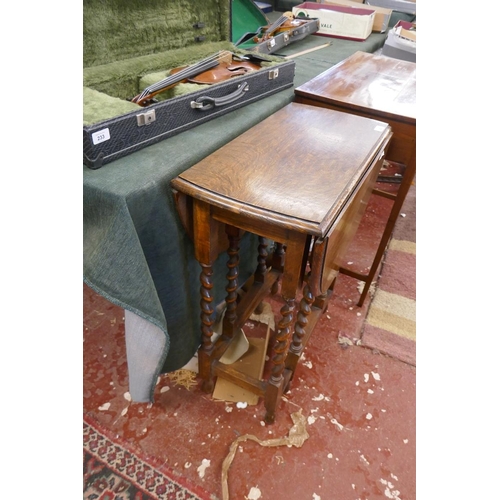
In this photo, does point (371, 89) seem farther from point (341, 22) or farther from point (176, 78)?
point (341, 22)

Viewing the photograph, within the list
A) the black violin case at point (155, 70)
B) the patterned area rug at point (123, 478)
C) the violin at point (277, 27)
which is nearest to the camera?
the black violin case at point (155, 70)

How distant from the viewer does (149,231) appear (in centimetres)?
90

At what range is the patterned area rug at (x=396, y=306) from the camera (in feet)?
5.25

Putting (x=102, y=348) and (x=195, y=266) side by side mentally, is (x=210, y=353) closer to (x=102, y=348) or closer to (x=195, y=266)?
(x=195, y=266)

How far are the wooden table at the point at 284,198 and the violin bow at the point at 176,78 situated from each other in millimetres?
321

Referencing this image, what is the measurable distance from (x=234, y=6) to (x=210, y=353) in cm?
208

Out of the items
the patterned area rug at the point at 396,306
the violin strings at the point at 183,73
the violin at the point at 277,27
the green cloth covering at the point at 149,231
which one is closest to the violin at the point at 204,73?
the violin strings at the point at 183,73

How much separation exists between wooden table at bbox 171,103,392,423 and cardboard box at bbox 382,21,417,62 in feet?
4.46

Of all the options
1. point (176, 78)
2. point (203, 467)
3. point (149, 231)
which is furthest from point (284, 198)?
point (203, 467)

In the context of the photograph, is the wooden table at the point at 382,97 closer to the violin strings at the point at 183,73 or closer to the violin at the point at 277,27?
the violin strings at the point at 183,73

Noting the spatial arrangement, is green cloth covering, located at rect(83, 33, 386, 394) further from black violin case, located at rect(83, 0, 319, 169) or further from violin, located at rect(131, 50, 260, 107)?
violin, located at rect(131, 50, 260, 107)

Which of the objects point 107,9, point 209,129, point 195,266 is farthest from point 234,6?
point 195,266

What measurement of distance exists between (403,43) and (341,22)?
1.48 ft

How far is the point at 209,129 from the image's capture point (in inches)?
43.7
